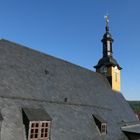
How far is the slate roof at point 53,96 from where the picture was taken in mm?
15219

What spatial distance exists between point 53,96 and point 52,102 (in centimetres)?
87

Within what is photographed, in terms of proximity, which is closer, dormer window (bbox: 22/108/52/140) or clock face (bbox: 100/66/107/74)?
dormer window (bbox: 22/108/52/140)

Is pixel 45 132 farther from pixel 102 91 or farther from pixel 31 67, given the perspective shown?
pixel 102 91

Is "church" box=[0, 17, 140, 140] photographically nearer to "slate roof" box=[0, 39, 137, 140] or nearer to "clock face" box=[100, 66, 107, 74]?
"slate roof" box=[0, 39, 137, 140]

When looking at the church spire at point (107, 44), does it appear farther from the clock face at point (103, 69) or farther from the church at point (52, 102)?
the church at point (52, 102)

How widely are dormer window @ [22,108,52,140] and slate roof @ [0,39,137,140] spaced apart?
351 mm

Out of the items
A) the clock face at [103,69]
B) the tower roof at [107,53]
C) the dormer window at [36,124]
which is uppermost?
the tower roof at [107,53]

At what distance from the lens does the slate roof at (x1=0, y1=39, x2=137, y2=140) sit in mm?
15219

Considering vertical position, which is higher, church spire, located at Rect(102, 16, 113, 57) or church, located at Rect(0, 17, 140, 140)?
church spire, located at Rect(102, 16, 113, 57)

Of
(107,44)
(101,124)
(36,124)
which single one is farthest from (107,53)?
(36,124)

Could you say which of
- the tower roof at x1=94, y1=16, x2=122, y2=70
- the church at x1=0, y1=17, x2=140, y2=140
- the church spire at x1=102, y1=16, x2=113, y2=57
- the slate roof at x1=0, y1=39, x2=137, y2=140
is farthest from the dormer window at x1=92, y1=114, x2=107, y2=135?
the church spire at x1=102, y1=16, x2=113, y2=57

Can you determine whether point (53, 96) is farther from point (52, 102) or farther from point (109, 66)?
point (109, 66)

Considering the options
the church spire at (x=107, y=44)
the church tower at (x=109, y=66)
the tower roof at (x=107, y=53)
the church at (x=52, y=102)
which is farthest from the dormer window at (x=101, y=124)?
the church spire at (x=107, y=44)

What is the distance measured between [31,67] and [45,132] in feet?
20.9
